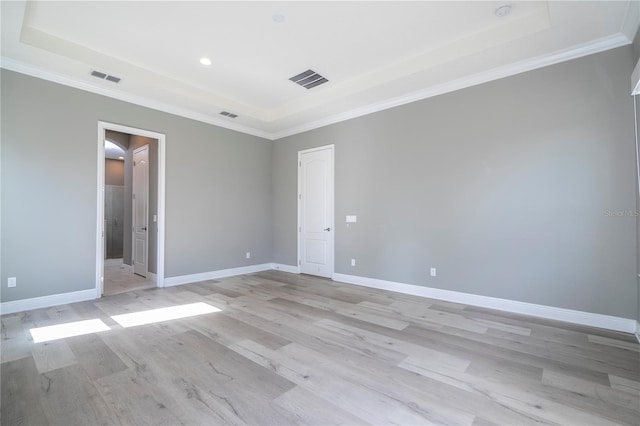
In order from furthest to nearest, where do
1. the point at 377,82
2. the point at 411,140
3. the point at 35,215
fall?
the point at 411,140
the point at 377,82
the point at 35,215

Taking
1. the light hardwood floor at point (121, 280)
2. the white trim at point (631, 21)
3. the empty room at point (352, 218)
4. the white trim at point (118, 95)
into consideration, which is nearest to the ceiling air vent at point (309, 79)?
the empty room at point (352, 218)

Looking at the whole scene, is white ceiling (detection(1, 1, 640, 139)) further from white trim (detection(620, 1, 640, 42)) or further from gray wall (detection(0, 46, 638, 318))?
gray wall (detection(0, 46, 638, 318))

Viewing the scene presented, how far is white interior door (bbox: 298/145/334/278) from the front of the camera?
226 inches

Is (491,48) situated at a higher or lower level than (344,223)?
higher

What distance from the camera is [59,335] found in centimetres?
289

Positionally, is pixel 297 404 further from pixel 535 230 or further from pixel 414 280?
pixel 535 230

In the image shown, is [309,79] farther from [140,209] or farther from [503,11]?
[140,209]

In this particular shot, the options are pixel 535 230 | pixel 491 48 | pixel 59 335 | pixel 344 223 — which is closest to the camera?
pixel 59 335

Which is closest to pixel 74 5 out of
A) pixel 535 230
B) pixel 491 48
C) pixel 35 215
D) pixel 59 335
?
pixel 35 215

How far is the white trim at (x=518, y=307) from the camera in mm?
3080

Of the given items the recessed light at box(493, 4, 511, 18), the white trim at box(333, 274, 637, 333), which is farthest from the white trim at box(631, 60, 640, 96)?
the white trim at box(333, 274, 637, 333)

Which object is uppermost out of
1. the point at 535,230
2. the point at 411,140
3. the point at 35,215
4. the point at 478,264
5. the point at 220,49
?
the point at 220,49

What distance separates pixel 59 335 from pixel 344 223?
4.15 metres

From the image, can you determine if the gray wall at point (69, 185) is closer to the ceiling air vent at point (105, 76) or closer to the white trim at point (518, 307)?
the ceiling air vent at point (105, 76)
